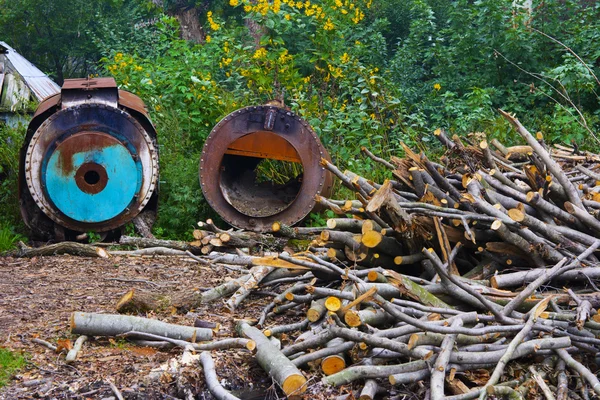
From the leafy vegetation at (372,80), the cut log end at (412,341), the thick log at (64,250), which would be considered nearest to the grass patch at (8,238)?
the thick log at (64,250)

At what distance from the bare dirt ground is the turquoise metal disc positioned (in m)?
0.79

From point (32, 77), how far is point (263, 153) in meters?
7.23

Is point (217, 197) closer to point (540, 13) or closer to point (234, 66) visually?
point (234, 66)

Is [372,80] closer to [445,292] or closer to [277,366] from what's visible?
[445,292]

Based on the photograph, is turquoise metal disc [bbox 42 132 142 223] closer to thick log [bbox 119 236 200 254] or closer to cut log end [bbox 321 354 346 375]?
thick log [bbox 119 236 200 254]

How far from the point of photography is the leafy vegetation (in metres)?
9.15

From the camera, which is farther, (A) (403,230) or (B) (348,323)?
(A) (403,230)

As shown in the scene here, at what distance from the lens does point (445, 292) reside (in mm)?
4621

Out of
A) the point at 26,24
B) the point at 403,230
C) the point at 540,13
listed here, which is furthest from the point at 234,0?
the point at 26,24

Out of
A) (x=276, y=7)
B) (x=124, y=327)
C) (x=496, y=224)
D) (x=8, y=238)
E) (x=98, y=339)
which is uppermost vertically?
(x=276, y=7)

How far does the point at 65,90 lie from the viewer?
8.00m

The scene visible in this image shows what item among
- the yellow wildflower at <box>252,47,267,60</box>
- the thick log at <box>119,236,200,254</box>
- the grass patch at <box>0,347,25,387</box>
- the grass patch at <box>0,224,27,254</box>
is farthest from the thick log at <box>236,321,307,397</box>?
the yellow wildflower at <box>252,47,267,60</box>

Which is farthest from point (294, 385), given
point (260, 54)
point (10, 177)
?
point (260, 54)

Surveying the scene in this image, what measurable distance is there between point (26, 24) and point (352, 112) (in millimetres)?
10470
